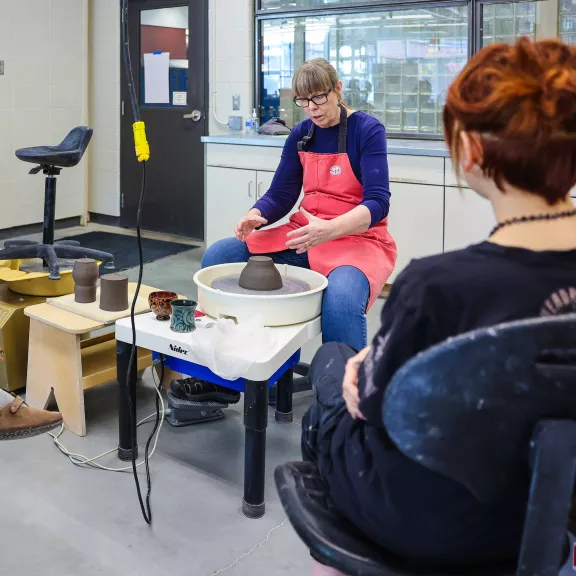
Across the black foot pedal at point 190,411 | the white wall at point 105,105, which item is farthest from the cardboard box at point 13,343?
the white wall at point 105,105

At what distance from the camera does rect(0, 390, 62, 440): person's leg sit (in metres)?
1.79

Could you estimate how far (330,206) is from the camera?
7.88ft

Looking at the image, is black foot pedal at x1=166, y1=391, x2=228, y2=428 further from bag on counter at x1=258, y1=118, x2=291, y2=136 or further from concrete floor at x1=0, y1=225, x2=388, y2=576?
bag on counter at x1=258, y1=118, x2=291, y2=136

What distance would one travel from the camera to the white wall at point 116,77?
16.2 ft

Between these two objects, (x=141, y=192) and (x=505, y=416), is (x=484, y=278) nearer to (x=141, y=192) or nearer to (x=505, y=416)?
(x=505, y=416)

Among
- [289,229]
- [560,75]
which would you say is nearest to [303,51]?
[289,229]

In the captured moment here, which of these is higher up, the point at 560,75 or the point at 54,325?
the point at 560,75

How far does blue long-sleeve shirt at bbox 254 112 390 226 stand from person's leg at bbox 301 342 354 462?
1.00 meters

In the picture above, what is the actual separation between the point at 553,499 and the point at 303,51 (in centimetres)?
443

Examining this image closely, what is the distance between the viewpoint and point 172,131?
17.8 feet

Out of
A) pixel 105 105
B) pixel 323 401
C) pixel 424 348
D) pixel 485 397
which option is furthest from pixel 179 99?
pixel 485 397

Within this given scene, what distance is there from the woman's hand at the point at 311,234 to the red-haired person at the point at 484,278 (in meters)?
1.15

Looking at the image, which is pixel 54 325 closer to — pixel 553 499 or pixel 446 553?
pixel 446 553

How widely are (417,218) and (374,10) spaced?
56.2 inches
